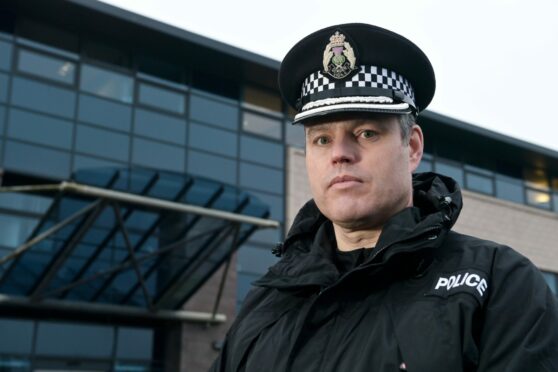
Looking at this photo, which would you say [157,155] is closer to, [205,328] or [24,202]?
[24,202]

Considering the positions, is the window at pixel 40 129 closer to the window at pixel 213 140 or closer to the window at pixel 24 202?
the window at pixel 24 202

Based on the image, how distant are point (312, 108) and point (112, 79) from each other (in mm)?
13933

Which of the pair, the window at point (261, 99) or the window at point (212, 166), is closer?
the window at point (212, 166)

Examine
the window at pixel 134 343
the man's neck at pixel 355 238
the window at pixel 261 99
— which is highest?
the window at pixel 261 99

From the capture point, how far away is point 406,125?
2.21 meters

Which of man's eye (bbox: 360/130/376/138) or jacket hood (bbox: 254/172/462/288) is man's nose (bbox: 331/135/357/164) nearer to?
man's eye (bbox: 360/130/376/138)

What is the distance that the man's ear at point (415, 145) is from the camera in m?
2.27

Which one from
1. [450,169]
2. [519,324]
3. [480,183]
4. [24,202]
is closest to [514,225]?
[480,183]

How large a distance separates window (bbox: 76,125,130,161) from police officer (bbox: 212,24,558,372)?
41.6ft

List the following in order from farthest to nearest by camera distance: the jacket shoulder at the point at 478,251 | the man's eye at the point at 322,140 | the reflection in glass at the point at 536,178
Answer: the reflection in glass at the point at 536,178 → the man's eye at the point at 322,140 → the jacket shoulder at the point at 478,251

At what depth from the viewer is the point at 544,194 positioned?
23781 millimetres

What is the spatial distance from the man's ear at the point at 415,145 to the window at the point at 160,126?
1352cm

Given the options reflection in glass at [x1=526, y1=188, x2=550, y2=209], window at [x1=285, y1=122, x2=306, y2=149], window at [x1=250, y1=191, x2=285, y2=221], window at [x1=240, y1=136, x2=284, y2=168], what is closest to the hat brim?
window at [x1=250, y1=191, x2=285, y2=221]

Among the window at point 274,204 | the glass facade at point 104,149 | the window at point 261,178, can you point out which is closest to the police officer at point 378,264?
the glass facade at point 104,149
